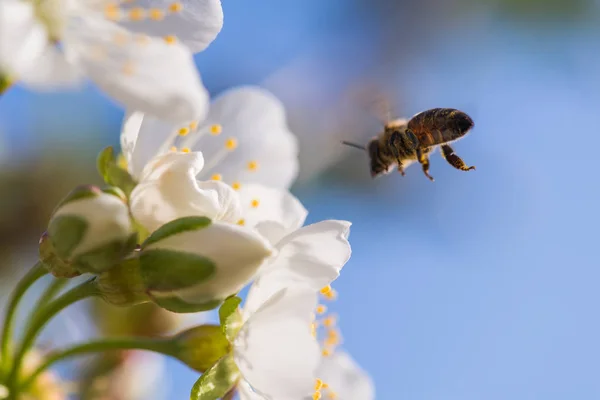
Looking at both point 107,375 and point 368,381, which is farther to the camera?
point 107,375

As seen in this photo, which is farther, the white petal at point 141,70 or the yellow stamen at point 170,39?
the yellow stamen at point 170,39

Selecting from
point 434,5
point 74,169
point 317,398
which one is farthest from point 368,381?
point 434,5

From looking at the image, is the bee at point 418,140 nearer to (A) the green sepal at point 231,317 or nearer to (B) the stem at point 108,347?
(A) the green sepal at point 231,317

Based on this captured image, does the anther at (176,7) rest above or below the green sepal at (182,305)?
above

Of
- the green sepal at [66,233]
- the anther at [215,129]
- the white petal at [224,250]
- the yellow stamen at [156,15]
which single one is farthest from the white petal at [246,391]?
the yellow stamen at [156,15]

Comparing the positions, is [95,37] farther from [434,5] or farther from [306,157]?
[434,5]

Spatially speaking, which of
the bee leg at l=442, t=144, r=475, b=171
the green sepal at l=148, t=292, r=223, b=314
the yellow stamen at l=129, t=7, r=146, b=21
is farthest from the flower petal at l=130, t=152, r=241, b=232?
the bee leg at l=442, t=144, r=475, b=171

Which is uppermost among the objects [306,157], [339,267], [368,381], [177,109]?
[177,109]
